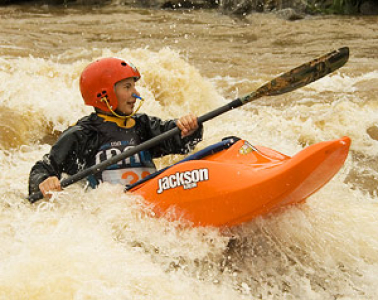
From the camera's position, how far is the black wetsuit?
11.1ft

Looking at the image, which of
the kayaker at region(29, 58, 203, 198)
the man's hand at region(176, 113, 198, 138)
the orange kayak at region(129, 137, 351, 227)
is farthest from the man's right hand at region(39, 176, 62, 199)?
the man's hand at region(176, 113, 198, 138)

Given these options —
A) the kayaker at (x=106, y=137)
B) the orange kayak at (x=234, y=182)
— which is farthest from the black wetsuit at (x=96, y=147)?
the orange kayak at (x=234, y=182)

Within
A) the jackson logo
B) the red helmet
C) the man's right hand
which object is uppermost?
the red helmet

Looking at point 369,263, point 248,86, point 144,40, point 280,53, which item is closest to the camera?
point 369,263

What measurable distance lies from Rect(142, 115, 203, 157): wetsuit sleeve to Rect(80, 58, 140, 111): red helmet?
0.30 m

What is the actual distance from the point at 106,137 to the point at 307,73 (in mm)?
1438

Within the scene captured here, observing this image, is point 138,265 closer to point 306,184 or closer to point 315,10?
point 306,184

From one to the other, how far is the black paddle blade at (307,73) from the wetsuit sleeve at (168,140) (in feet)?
1.65

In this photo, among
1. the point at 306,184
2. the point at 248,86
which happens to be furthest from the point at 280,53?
the point at 306,184

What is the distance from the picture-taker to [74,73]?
6.86 m

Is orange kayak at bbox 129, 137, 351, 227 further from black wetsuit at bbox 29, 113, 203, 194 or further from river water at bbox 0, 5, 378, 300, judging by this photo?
black wetsuit at bbox 29, 113, 203, 194

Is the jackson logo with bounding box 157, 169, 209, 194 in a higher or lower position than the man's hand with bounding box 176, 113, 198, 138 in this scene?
lower

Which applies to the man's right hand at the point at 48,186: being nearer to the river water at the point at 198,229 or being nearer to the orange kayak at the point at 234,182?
the river water at the point at 198,229

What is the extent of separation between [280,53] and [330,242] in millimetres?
7294
